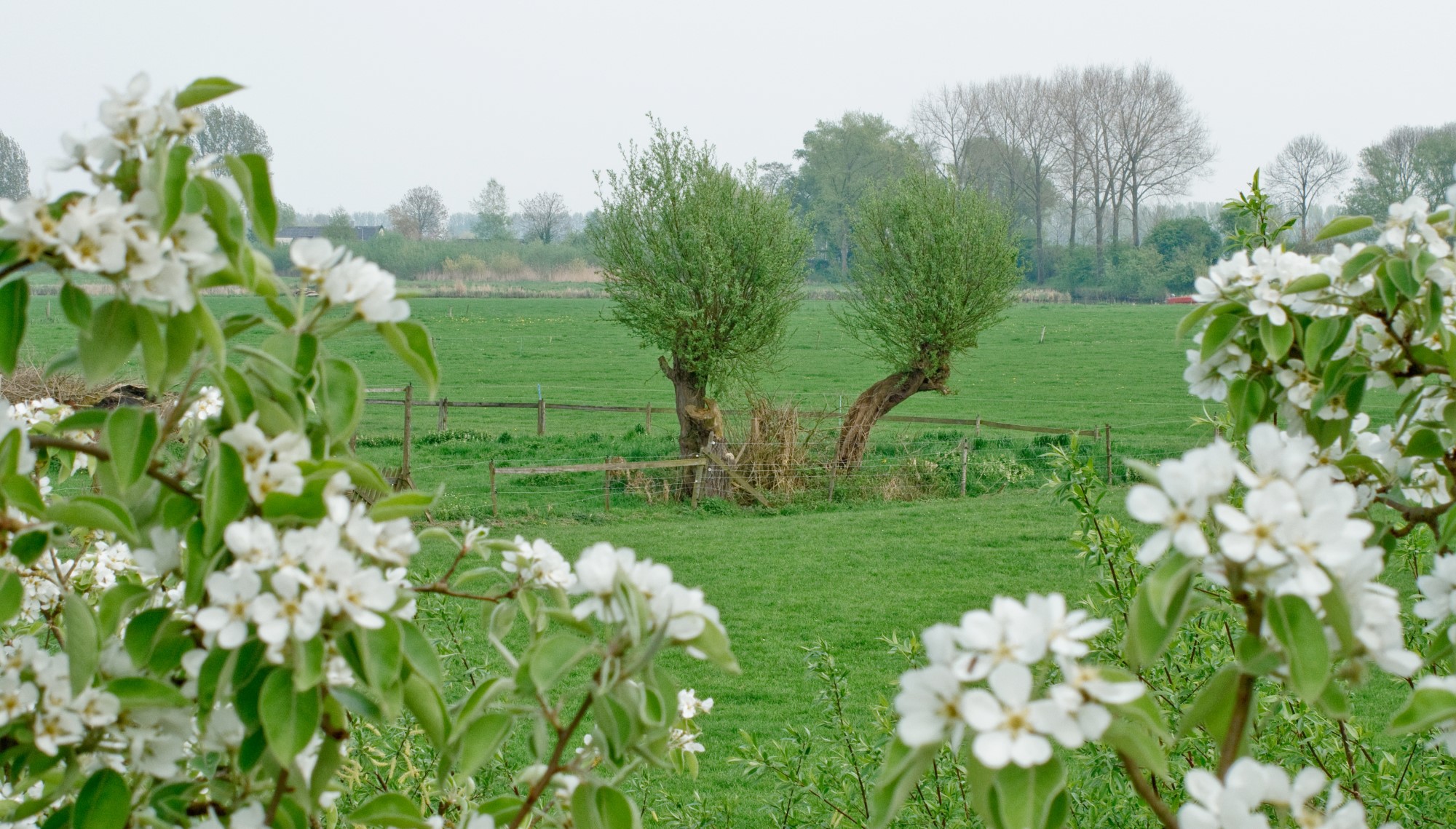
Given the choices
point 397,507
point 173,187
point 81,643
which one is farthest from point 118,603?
point 173,187

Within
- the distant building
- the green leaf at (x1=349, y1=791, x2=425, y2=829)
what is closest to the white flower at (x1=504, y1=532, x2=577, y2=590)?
the green leaf at (x1=349, y1=791, x2=425, y2=829)

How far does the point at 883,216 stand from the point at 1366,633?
13.1 m

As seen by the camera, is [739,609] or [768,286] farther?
[768,286]

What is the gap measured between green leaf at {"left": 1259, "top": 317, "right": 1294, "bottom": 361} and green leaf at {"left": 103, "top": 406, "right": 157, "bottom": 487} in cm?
117

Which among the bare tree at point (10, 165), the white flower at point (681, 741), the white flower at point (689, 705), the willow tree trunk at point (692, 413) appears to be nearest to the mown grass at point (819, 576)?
the willow tree trunk at point (692, 413)

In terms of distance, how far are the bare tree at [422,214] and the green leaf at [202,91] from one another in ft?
155

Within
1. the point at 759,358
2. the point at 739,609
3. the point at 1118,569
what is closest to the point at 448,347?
the point at 759,358

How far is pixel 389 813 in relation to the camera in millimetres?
1006

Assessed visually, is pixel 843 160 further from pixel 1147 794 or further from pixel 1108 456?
pixel 1147 794

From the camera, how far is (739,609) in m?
8.23

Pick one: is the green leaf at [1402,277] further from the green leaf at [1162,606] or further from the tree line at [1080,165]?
the tree line at [1080,165]

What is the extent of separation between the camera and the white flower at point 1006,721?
0.66 meters

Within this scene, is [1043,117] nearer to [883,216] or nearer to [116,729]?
[883,216]

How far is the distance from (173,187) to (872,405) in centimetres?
1277
